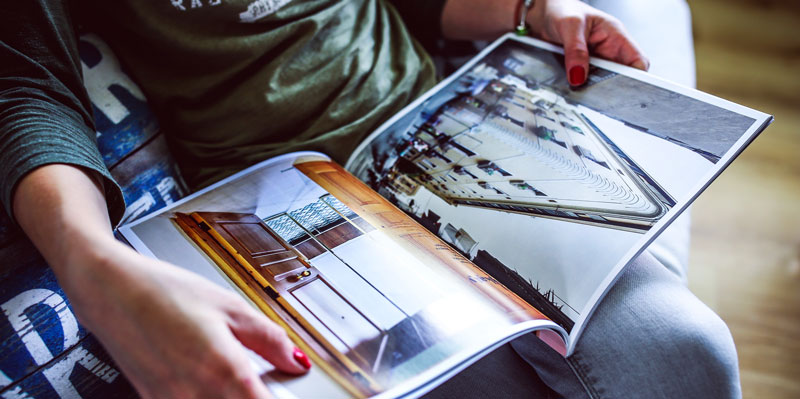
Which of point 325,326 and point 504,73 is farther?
point 504,73

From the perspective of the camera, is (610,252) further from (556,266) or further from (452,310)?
(452,310)

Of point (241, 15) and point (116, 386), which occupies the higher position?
point (241, 15)

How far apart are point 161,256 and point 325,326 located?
163mm

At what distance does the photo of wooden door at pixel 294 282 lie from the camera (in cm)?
38

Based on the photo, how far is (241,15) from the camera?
1.84 feet

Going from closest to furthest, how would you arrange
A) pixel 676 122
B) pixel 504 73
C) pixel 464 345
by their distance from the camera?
pixel 464 345 → pixel 676 122 → pixel 504 73

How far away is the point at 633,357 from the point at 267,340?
298mm

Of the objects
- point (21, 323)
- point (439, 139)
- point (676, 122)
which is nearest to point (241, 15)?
point (439, 139)

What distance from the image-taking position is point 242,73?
59cm

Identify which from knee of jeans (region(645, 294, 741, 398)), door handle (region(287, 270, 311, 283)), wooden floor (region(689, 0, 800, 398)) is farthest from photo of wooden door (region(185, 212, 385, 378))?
wooden floor (region(689, 0, 800, 398))

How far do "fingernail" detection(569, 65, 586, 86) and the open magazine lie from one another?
1 centimetres

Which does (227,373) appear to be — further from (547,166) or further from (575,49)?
(575,49)

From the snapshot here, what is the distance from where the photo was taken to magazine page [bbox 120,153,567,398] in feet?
1.16

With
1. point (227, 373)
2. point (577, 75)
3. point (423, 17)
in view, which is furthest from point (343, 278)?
point (423, 17)
